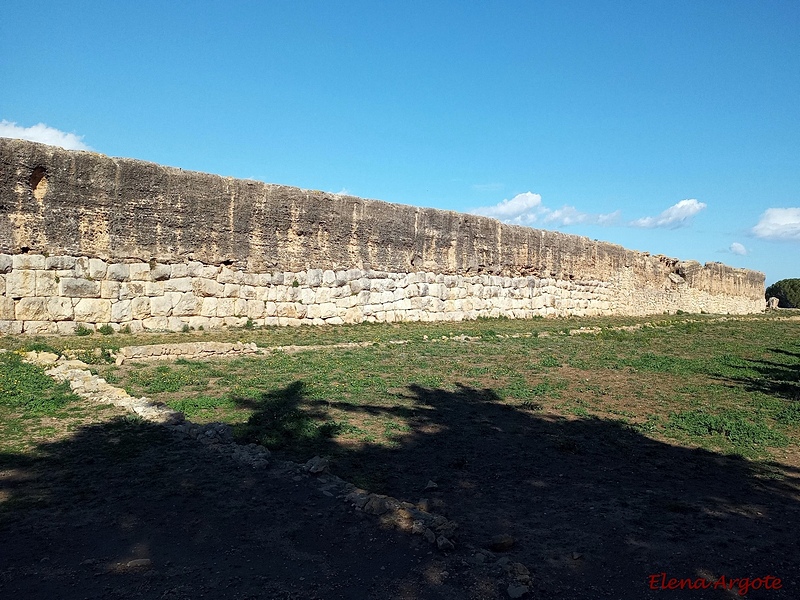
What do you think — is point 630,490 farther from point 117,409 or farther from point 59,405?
point 59,405

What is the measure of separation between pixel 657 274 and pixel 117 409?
95.7 feet

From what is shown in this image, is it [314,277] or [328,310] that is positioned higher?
[314,277]

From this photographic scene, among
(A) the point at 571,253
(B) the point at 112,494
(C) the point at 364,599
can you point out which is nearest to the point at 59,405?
(B) the point at 112,494

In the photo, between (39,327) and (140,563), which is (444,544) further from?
(39,327)

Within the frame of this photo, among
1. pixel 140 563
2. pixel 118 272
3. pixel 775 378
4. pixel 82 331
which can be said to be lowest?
pixel 140 563

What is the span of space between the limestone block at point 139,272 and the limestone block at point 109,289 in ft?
1.12

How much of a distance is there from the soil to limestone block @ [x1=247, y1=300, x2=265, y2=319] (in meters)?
8.23

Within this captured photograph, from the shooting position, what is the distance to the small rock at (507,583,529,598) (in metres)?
3.29

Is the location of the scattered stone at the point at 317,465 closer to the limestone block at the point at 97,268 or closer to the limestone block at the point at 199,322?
the limestone block at the point at 97,268

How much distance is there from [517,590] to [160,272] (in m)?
→ 11.3

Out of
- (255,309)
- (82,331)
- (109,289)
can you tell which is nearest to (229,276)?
(255,309)

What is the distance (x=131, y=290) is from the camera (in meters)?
12.4

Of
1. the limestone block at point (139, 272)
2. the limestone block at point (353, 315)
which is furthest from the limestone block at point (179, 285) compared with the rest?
the limestone block at point (353, 315)

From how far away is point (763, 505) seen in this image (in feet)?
15.5
